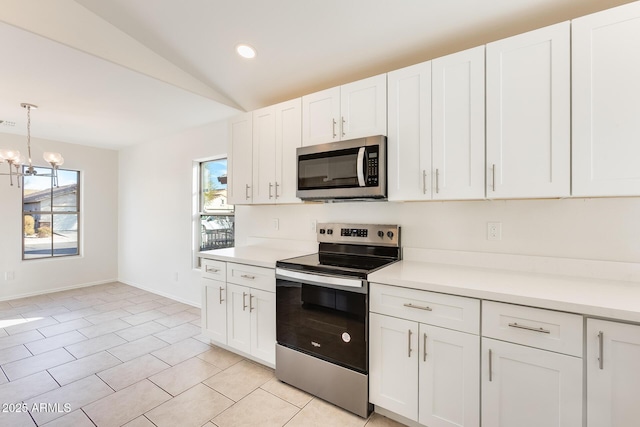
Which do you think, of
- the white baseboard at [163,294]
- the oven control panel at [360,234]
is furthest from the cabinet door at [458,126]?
the white baseboard at [163,294]

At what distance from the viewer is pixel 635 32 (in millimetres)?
1396

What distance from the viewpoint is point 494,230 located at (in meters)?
2.00

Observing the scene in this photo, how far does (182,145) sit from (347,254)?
10.2ft

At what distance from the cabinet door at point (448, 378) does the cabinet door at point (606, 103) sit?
102cm

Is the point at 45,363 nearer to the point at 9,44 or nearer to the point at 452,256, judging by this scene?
the point at 9,44

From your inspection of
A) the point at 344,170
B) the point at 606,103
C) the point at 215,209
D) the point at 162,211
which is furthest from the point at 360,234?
the point at 162,211

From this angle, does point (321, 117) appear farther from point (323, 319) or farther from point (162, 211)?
point (162, 211)

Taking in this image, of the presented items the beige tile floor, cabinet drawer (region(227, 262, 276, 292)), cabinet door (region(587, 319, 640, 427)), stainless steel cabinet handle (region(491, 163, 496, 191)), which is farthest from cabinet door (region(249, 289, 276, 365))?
cabinet door (region(587, 319, 640, 427))

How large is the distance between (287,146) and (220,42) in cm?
98

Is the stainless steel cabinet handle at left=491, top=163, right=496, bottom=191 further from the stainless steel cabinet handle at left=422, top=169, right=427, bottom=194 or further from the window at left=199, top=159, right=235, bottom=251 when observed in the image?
the window at left=199, top=159, right=235, bottom=251

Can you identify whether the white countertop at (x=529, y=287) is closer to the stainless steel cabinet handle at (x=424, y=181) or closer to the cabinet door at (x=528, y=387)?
the cabinet door at (x=528, y=387)

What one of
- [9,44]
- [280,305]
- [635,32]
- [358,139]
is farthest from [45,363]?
[635,32]

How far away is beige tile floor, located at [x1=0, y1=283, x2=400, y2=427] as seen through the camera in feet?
6.17

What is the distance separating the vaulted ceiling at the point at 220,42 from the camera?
1.87m
